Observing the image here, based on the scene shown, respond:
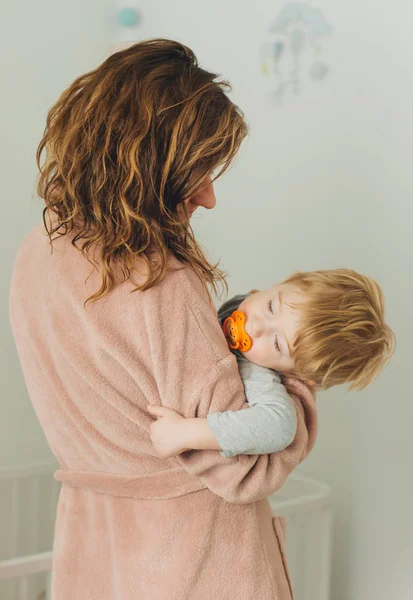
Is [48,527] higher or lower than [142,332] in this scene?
lower

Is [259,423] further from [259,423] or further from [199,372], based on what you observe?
[199,372]

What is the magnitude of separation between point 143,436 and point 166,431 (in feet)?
0.25

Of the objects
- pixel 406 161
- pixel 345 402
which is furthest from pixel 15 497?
pixel 406 161

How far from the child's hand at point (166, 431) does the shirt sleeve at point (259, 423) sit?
48mm

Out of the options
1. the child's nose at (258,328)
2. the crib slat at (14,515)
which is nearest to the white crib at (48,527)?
the crib slat at (14,515)

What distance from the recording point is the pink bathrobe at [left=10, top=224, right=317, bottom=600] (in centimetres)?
104

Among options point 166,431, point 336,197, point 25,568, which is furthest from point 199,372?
point 336,197

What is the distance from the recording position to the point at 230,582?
3.68 ft

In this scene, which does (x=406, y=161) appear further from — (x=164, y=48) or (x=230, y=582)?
(x=230, y=582)

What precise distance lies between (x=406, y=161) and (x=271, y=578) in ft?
3.58

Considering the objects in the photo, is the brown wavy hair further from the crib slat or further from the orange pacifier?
the crib slat

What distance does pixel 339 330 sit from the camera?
117cm

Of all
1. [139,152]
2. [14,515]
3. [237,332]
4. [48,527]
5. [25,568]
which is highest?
[139,152]

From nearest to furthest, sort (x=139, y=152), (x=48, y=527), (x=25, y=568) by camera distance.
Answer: (x=139, y=152) < (x=25, y=568) < (x=48, y=527)
